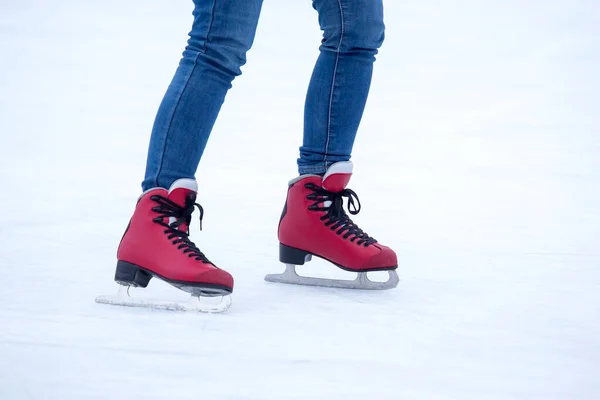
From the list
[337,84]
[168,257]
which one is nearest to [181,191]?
[168,257]

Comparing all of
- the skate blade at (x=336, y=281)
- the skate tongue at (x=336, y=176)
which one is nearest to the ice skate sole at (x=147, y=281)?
the skate blade at (x=336, y=281)

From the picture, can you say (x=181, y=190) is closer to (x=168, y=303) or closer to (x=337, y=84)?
(x=168, y=303)

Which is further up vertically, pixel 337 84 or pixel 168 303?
pixel 337 84

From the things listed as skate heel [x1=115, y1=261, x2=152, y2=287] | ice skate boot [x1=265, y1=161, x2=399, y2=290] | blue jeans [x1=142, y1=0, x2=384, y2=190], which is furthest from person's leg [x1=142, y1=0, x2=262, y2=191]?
ice skate boot [x1=265, y1=161, x2=399, y2=290]

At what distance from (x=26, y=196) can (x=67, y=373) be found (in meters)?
1.41

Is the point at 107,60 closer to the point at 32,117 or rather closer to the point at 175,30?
the point at 175,30

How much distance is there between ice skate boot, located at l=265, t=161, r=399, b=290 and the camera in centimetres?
156

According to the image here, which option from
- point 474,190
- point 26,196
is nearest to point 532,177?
point 474,190

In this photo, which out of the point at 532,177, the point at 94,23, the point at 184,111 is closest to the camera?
the point at 184,111

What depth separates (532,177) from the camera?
298 cm

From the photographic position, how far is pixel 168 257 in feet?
4.43

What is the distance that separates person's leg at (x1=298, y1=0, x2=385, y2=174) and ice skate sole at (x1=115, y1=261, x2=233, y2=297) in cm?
40

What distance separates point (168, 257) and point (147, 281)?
8 centimetres

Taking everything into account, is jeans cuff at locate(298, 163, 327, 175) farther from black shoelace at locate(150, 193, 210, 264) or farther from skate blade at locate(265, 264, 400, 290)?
black shoelace at locate(150, 193, 210, 264)
